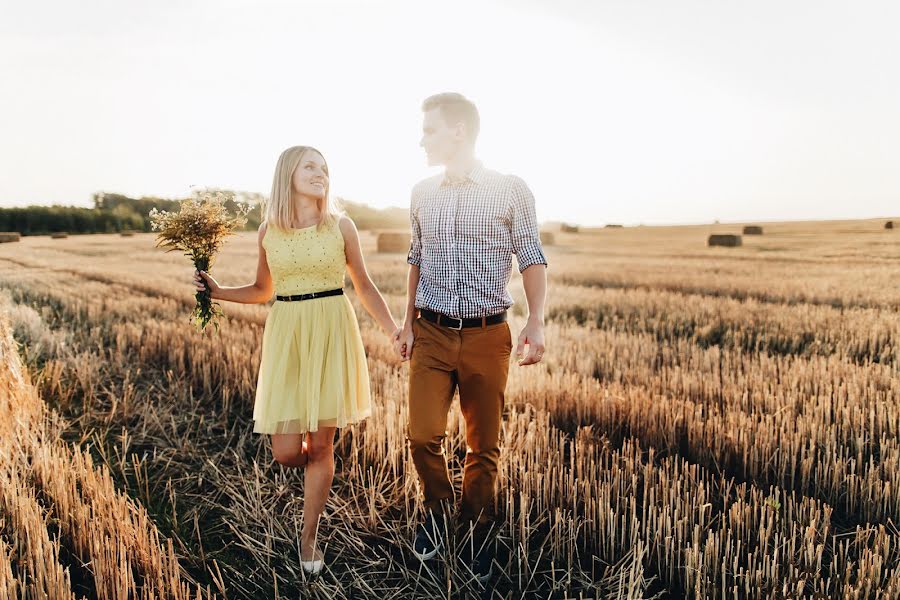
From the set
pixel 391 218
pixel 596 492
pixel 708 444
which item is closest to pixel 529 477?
pixel 596 492

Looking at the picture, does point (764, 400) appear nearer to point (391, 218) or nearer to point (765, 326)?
point (765, 326)

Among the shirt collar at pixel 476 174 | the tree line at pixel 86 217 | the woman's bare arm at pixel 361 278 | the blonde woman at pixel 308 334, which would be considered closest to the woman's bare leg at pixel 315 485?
the blonde woman at pixel 308 334

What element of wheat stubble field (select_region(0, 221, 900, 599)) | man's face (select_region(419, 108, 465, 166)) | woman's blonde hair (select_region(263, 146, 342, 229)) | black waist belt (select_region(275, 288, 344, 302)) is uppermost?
man's face (select_region(419, 108, 465, 166))

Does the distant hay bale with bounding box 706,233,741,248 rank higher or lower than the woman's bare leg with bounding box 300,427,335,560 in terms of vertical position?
higher

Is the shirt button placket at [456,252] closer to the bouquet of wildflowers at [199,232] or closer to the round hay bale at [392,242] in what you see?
the bouquet of wildflowers at [199,232]

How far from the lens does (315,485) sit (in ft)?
9.27

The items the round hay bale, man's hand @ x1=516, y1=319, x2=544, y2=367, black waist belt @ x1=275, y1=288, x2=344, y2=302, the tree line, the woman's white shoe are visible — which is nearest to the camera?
man's hand @ x1=516, y1=319, x2=544, y2=367

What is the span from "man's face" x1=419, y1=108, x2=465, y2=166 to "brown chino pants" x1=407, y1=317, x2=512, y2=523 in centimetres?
78

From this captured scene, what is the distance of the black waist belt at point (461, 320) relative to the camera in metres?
2.67

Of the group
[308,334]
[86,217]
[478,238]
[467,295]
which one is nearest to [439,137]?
[478,238]

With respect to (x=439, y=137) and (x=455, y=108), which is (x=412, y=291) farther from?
(x=455, y=108)

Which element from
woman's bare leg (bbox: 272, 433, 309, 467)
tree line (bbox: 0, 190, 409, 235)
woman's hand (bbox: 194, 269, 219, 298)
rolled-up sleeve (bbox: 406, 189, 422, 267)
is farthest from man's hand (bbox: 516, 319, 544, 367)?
tree line (bbox: 0, 190, 409, 235)

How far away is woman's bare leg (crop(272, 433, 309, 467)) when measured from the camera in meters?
2.78

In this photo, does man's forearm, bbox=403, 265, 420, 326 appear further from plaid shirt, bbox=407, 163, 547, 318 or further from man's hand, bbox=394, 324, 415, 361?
plaid shirt, bbox=407, 163, 547, 318
